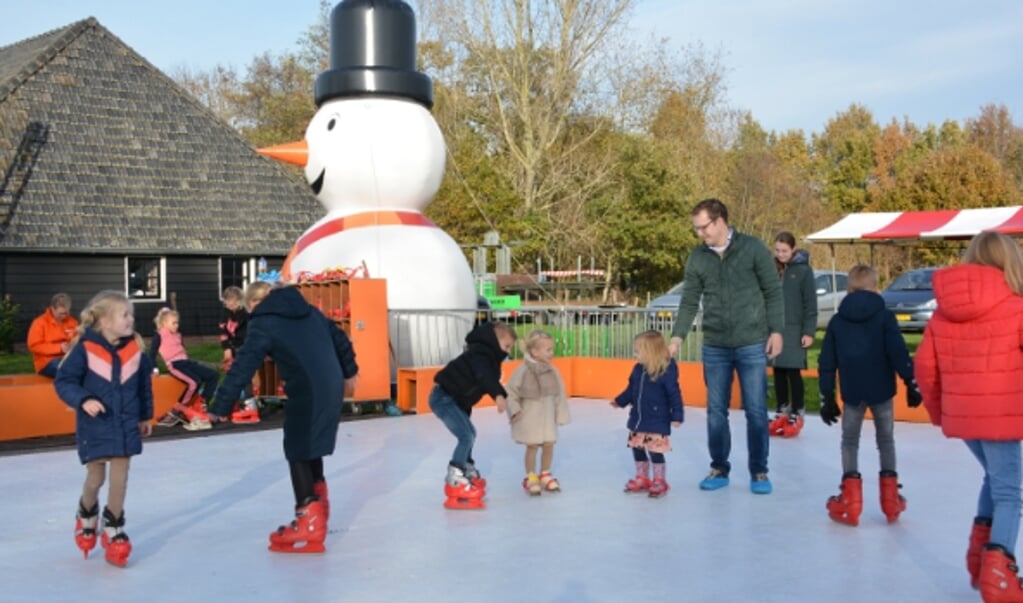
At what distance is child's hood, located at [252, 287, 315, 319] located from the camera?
592cm

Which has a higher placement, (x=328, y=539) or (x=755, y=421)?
(x=755, y=421)

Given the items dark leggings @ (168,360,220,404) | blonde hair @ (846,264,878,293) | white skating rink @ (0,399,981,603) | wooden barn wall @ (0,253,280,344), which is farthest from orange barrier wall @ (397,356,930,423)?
wooden barn wall @ (0,253,280,344)

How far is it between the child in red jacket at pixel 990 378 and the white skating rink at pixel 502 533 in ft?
1.12

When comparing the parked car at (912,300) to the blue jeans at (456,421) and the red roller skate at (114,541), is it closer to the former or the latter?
the blue jeans at (456,421)

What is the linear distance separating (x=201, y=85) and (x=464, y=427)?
4702cm

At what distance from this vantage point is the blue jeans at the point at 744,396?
23.7 ft

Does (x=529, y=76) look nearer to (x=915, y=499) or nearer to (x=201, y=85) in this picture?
(x=201, y=85)

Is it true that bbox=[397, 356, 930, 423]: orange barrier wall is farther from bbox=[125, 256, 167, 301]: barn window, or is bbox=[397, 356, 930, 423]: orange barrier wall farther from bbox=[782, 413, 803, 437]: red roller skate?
bbox=[125, 256, 167, 301]: barn window

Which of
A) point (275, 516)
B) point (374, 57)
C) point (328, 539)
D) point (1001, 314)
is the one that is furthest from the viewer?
point (374, 57)

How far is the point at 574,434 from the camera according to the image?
33.4ft

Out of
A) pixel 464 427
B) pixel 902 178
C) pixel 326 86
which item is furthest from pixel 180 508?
pixel 902 178

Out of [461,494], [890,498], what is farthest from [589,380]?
[890,498]

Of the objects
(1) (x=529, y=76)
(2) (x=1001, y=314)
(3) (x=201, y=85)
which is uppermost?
(3) (x=201, y=85)

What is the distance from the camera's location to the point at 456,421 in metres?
6.99
